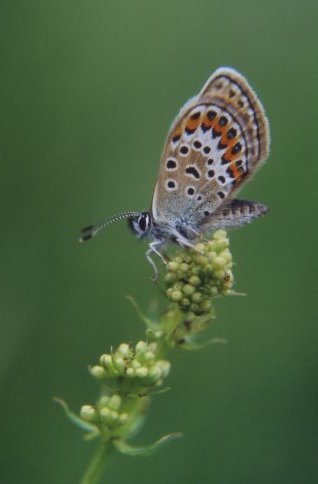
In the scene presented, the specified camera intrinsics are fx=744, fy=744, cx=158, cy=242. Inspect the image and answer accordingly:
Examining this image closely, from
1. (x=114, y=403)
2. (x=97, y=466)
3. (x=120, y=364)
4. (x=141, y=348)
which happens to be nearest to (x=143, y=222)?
(x=141, y=348)

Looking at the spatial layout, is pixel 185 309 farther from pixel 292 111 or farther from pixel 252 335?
pixel 292 111

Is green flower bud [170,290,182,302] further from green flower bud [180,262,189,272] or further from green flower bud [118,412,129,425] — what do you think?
green flower bud [118,412,129,425]

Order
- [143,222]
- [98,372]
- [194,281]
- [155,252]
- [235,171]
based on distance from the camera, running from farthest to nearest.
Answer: [143,222]
[235,171]
[155,252]
[194,281]
[98,372]

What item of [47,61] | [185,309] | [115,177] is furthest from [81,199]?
[185,309]

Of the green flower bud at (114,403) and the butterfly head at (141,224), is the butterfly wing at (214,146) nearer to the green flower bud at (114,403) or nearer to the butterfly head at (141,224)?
the butterfly head at (141,224)

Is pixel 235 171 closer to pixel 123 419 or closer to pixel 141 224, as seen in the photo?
pixel 141 224

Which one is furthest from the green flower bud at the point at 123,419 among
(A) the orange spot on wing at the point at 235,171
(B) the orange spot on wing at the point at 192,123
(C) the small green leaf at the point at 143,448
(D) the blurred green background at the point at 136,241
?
(B) the orange spot on wing at the point at 192,123

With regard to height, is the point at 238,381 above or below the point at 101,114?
below
